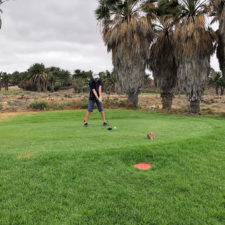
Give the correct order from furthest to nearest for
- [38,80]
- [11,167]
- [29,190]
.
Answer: [38,80] → [11,167] → [29,190]

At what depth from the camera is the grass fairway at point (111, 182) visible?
8.52 feet

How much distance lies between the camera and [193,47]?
50.2ft

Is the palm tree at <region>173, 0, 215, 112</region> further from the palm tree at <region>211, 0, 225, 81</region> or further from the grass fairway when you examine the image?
the grass fairway

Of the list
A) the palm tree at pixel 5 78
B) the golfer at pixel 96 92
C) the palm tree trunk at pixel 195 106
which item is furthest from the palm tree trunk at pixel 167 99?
the palm tree at pixel 5 78

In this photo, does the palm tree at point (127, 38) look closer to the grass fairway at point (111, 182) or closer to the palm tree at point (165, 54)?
the palm tree at point (165, 54)

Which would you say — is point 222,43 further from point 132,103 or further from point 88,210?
point 88,210

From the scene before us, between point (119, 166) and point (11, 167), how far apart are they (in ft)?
6.53

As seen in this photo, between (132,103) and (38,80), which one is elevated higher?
(38,80)

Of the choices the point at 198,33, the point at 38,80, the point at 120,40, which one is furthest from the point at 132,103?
the point at 38,80

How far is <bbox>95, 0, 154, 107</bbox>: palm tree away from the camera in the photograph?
1684 centimetres

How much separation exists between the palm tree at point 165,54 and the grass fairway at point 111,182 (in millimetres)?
14274

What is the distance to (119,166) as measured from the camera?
398 centimetres

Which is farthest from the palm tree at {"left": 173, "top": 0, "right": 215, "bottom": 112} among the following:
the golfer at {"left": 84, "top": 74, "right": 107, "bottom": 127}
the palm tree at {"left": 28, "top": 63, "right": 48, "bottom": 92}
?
the palm tree at {"left": 28, "top": 63, "right": 48, "bottom": 92}

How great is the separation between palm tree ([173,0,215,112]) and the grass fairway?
11.8 meters
